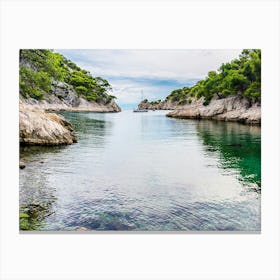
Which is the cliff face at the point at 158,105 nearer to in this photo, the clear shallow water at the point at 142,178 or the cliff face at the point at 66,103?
the clear shallow water at the point at 142,178

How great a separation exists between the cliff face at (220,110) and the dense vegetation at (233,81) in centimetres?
16

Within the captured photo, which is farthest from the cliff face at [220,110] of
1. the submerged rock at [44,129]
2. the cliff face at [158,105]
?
the submerged rock at [44,129]

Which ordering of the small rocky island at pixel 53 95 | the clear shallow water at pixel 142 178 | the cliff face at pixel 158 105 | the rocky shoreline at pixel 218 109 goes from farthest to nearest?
the rocky shoreline at pixel 218 109, the cliff face at pixel 158 105, the small rocky island at pixel 53 95, the clear shallow water at pixel 142 178

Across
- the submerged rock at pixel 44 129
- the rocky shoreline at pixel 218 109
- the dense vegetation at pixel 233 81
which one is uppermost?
the dense vegetation at pixel 233 81

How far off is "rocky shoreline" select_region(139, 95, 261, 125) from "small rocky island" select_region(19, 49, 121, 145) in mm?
981

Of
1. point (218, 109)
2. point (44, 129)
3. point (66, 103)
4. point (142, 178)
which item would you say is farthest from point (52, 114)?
point (218, 109)

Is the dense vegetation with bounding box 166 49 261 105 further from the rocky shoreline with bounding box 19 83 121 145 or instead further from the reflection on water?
the rocky shoreline with bounding box 19 83 121 145

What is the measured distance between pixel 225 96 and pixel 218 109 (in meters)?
0.44

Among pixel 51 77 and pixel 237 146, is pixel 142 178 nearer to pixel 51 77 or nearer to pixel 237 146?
pixel 51 77

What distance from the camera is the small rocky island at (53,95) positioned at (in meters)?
6.10
